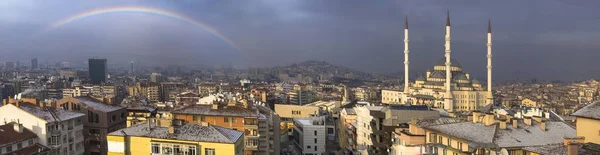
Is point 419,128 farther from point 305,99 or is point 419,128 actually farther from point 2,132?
point 305,99

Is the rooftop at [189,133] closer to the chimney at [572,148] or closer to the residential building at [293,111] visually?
the chimney at [572,148]

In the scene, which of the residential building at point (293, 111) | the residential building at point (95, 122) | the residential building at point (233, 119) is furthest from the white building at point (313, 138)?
the residential building at point (293, 111)

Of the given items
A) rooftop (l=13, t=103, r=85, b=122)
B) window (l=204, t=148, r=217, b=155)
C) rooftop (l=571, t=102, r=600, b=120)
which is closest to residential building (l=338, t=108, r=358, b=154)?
rooftop (l=13, t=103, r=85, b=122)

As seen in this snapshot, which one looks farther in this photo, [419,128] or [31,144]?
[31,144]

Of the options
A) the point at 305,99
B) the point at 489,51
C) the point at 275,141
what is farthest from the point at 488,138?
the point at 305,99

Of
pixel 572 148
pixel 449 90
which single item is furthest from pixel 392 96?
pixel 572 148
